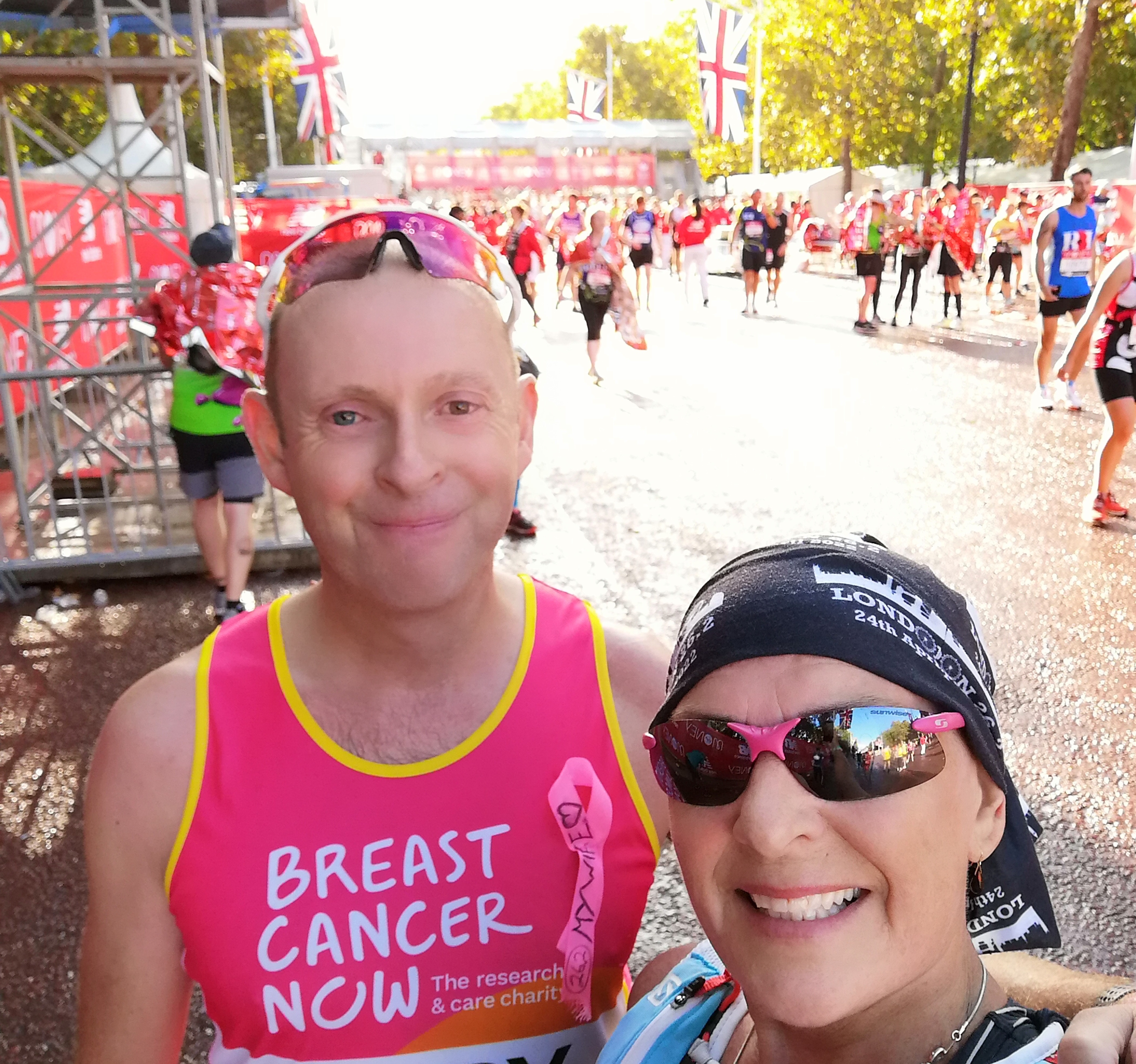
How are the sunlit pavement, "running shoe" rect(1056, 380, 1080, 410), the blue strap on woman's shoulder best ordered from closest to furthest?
the blue strap on woman's shoulder → the sunlit pavement → "running shoe" rect(1056, 380, 1080, 410)

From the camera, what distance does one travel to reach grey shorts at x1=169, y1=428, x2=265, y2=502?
5547 millimetres

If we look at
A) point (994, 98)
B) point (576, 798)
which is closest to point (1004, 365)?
point (576, 798)

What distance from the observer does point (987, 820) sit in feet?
3.97

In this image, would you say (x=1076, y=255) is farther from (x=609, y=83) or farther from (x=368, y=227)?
(x=609, y=83)

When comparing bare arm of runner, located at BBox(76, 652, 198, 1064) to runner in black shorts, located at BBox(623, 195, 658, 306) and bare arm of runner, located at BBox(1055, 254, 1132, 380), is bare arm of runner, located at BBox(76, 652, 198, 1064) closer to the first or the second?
bare arm of runner, located at BBox(1055, 254, 1132, 380)

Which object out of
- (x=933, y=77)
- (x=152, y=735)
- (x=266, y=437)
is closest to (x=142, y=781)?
(x=152, y=735)

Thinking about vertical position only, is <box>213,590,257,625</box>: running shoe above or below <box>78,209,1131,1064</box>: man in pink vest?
below

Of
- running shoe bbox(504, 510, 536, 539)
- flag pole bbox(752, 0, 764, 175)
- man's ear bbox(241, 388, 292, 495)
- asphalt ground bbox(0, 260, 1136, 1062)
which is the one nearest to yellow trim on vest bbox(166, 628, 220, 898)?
man's ear bbox(241, 388, 292, 495)

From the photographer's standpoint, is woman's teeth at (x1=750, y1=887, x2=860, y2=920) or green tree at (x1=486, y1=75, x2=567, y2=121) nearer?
woman's teeth at (x1=750, y1=887, x2=860, y2=920)

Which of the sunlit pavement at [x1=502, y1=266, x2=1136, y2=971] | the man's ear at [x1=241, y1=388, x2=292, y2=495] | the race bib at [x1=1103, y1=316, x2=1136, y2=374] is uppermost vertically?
the man's ear at [x1=241, y1=388, x2=292, y2=495]

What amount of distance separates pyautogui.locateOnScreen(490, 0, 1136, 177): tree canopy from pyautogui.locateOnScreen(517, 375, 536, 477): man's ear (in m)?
30.8

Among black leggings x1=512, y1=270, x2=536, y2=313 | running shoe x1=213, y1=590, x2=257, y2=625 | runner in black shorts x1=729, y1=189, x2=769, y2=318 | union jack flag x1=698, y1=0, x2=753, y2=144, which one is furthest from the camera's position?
union jack flag x1=698, y1=0, x2=753, y2=144

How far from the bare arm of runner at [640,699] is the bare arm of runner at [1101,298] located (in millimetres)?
5910

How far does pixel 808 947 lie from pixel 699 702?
0.27 meters
